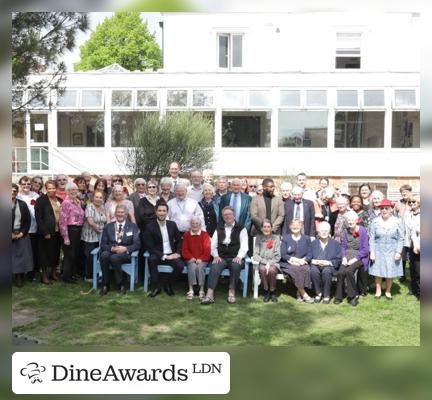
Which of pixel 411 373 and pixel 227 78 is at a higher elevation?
pixel 227 78

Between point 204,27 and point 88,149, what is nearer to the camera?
point 88,149

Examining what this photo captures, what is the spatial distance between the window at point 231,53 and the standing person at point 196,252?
753 cm

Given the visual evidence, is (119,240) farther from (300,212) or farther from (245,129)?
(245,129)

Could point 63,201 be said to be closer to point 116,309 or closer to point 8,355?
point 116,309

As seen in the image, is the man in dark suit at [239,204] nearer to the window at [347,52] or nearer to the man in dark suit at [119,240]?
the man in dark suit at [119,240]

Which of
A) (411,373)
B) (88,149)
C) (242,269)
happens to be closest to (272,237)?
(242,269)

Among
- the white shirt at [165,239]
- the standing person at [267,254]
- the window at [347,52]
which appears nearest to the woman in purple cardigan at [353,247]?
the standing person at [267,254]

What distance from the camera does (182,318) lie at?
4.63m

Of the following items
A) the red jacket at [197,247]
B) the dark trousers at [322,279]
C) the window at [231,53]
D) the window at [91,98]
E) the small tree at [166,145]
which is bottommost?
the dark trousers at [322,279]

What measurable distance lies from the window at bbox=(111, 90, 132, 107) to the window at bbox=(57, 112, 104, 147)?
42 centimetres

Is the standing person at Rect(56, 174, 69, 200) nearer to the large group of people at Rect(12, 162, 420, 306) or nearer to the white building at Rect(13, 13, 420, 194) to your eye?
the large group of people at Rect(12, 162, 420, 306)

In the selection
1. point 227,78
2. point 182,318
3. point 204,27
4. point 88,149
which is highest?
point 204,27

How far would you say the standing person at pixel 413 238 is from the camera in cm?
538

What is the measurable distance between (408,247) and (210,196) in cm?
242
